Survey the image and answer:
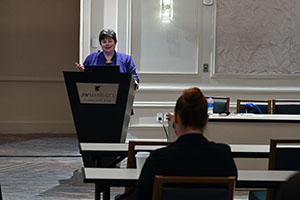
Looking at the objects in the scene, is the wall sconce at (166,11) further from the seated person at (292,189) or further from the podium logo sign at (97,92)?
the seated person at (292,189)

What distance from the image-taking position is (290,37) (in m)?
7.51

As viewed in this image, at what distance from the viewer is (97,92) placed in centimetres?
450

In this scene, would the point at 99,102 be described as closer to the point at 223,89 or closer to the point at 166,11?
the point at 166,11

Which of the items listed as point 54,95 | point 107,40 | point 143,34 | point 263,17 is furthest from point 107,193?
point 54,95

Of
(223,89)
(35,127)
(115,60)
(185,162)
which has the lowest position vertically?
(35,127)

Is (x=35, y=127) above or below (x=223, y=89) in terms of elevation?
below

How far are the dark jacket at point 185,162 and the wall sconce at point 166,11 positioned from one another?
214 inches

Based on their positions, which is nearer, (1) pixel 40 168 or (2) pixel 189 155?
(2) pixel 189 155

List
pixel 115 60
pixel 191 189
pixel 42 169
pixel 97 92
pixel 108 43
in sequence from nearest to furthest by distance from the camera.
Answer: pixel 191 189 < pixel 97 92 < pixel 108 43 < pixel 115 60 < pixel 42 169

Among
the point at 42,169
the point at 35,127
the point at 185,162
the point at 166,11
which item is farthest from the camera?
the point at 35,127

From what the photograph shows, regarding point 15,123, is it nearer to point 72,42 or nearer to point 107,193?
point 72,42

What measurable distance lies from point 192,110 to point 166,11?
17.7 ft

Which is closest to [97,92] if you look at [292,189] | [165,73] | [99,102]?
[99,102]

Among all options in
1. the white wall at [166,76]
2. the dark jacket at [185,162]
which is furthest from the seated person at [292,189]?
the white wall at [166,76]
